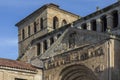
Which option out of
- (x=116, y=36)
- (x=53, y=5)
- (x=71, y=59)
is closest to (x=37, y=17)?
(x=53, y=5)

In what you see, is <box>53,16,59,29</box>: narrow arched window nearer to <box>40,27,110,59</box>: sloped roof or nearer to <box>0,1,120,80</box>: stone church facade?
<box>0,1,120,80</box>: stone church facade

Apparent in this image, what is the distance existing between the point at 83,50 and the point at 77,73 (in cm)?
241

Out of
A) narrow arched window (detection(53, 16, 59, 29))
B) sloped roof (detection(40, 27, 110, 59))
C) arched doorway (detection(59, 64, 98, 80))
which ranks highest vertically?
narrow arched window (detection(53, 16, 59, 29))

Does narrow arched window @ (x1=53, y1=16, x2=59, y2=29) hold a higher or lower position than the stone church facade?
higher

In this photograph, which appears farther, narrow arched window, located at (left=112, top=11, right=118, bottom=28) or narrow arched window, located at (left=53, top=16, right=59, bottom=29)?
narrow arched window, located at (left=53, top=16, right=59, bottom=29)

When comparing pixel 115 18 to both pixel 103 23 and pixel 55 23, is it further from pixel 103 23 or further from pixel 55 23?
pixel 55 23

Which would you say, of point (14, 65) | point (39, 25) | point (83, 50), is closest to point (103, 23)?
point (83, 50)

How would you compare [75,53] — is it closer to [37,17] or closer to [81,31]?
[81,31]

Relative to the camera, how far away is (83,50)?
37.3m

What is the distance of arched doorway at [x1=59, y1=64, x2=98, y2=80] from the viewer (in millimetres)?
37134

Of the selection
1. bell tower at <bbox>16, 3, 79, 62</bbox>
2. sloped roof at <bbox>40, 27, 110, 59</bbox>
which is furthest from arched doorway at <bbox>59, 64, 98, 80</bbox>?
bell tower at <bbox>16, 3, 79, 62</bbox>

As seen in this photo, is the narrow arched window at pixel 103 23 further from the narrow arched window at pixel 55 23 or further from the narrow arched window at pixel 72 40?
the narrow arched window at pixel 55 23

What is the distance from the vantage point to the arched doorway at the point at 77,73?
1462 inches

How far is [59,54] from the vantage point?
1571 inches
